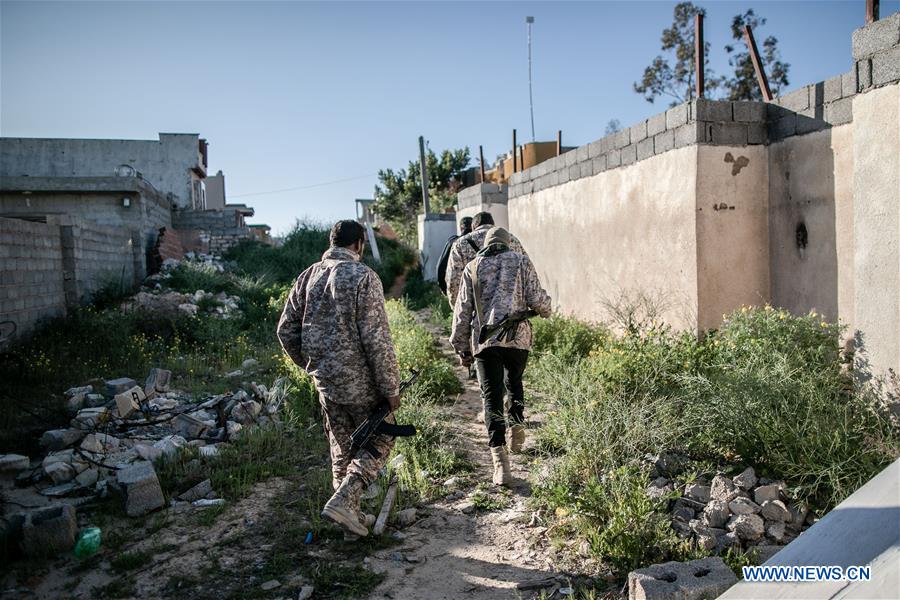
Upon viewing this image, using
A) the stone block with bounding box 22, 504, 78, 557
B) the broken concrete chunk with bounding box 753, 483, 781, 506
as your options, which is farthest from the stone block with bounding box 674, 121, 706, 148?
the stone block with bounding box 22, 504, 78, 557

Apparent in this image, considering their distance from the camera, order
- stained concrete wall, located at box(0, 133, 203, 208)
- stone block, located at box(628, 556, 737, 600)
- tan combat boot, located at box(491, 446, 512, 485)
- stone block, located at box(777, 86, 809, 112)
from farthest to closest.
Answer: stained concrete wall, located at box(0, 133, 203, 208) < stone block, located at box(777, 86, 809, 112) < tan combat boot, located at box(491, 446, 512, 485) < stone block, located at box(628, 556, 737, 600)

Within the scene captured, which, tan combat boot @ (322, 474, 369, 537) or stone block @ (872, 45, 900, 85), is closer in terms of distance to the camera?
tan combat boot @ (322, 474, 369, 537)

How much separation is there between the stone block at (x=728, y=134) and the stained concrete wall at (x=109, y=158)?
22.8 m

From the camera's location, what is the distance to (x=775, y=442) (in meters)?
3.57

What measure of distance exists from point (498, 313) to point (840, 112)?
3.13 metres

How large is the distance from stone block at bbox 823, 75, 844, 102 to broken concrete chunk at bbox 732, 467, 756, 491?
3109 millimetres

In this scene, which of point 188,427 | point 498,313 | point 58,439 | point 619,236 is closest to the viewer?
point 498,313

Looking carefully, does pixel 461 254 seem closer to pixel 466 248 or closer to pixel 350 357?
pixel 466 248

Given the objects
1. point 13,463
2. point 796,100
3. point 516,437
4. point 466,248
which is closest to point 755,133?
point 796,100

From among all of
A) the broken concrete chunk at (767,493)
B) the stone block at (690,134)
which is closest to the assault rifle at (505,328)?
the broken concrete chunk at (767,493)

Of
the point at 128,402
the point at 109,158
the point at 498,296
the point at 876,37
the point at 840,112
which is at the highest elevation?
the point at 109,158

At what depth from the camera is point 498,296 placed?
14.0 ft

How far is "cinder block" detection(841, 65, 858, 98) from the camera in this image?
435 cm

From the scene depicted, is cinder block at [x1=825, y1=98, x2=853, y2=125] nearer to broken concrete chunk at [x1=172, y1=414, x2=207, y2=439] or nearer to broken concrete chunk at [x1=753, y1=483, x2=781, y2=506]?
broken concrete chunk at [x1=753, y1=483, x2=781, y2=506]
